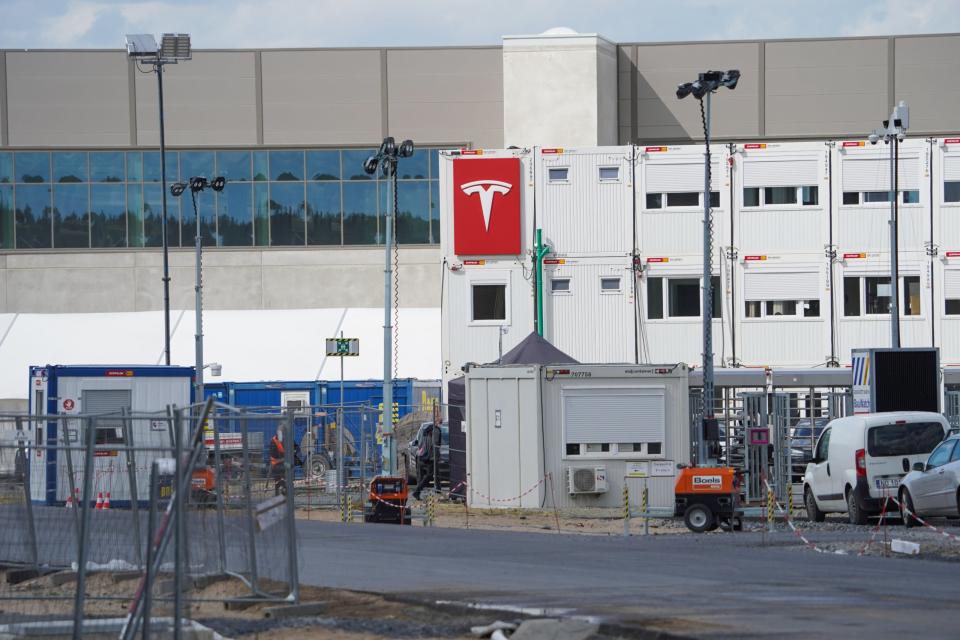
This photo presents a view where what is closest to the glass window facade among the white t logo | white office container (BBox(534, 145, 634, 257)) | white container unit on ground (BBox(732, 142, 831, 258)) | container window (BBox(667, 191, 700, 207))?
the white t logo

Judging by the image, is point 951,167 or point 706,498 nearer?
point 706,498

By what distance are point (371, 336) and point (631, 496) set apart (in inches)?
Result: 1152

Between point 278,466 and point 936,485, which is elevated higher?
point 278,466

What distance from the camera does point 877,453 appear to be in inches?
965

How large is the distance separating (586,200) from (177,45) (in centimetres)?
1526

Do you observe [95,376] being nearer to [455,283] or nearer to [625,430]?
[625,430]

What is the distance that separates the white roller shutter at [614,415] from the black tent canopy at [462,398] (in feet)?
8.09

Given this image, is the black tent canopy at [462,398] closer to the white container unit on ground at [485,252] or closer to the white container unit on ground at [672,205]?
the white container unit on ground at [485,252]

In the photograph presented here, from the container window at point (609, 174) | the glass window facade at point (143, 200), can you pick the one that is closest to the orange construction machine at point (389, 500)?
the container window at point (609, 174)

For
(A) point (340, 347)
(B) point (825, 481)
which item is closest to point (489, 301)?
(A) point (340, 347)

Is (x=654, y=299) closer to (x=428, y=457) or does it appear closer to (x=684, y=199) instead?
(x=684, y=199)

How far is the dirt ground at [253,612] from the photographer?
1220cm

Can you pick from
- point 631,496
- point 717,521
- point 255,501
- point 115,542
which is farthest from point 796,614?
point 631,496

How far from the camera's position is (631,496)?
29.9 meters
